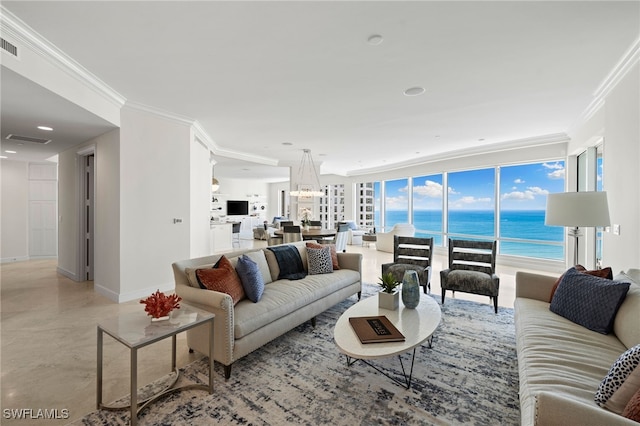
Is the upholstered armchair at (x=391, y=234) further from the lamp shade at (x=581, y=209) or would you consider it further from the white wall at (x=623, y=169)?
the lamp shade at (x=581, y=209)

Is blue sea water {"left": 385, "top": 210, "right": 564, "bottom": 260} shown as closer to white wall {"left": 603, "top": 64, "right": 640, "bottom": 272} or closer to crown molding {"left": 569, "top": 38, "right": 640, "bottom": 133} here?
crown molding {"left": 569, "top": 38, "right": 640, "bottom": 133}

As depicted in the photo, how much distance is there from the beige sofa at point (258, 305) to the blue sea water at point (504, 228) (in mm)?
5203

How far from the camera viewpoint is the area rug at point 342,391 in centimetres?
186

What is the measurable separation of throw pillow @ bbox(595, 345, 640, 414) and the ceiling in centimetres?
232

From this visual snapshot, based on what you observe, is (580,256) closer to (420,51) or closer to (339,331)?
(420,51)

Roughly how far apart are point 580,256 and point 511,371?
4.33 meters

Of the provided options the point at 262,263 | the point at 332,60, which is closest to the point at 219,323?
the point at 262,263

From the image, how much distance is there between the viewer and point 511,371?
2391mm

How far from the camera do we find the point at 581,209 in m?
2.84

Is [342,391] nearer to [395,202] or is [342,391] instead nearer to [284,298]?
[284,298]

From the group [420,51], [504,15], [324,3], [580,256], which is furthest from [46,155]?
[580,256]

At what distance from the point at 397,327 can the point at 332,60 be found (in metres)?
2.57

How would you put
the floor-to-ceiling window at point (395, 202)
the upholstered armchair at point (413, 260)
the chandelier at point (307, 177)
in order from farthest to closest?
the floor-to-ceiling window at point (395, 202) < the chandelier at point (307, 177) < the upholstered armchair at point (413, 260)

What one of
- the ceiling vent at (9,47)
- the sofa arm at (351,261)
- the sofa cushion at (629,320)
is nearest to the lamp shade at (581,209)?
the sofa cushion at (629,320)
